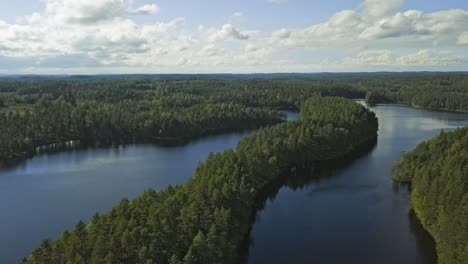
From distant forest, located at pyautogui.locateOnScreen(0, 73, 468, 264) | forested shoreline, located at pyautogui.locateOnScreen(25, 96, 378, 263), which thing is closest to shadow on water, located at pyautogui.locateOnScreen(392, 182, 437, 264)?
distant forest, located at pyautogui.locateOnScreen(0, 73, 468, 264)

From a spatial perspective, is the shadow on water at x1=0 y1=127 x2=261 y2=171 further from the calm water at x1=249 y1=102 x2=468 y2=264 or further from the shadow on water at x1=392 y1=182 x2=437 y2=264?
the shadow on water at x1=392 y1=182 x2=437 y2=264

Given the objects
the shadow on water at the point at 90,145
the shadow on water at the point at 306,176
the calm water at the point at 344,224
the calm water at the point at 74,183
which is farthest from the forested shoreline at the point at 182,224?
the shadow on water at the point at 90,145

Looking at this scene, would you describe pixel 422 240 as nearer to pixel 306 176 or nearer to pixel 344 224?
pixel 344 224

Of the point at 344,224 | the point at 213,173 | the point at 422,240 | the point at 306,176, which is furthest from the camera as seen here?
the point at 306,176

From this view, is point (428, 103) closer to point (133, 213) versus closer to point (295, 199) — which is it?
point (295, 199)

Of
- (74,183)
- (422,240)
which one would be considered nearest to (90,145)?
(74,183)

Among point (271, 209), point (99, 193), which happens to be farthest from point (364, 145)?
point (99, 193)
